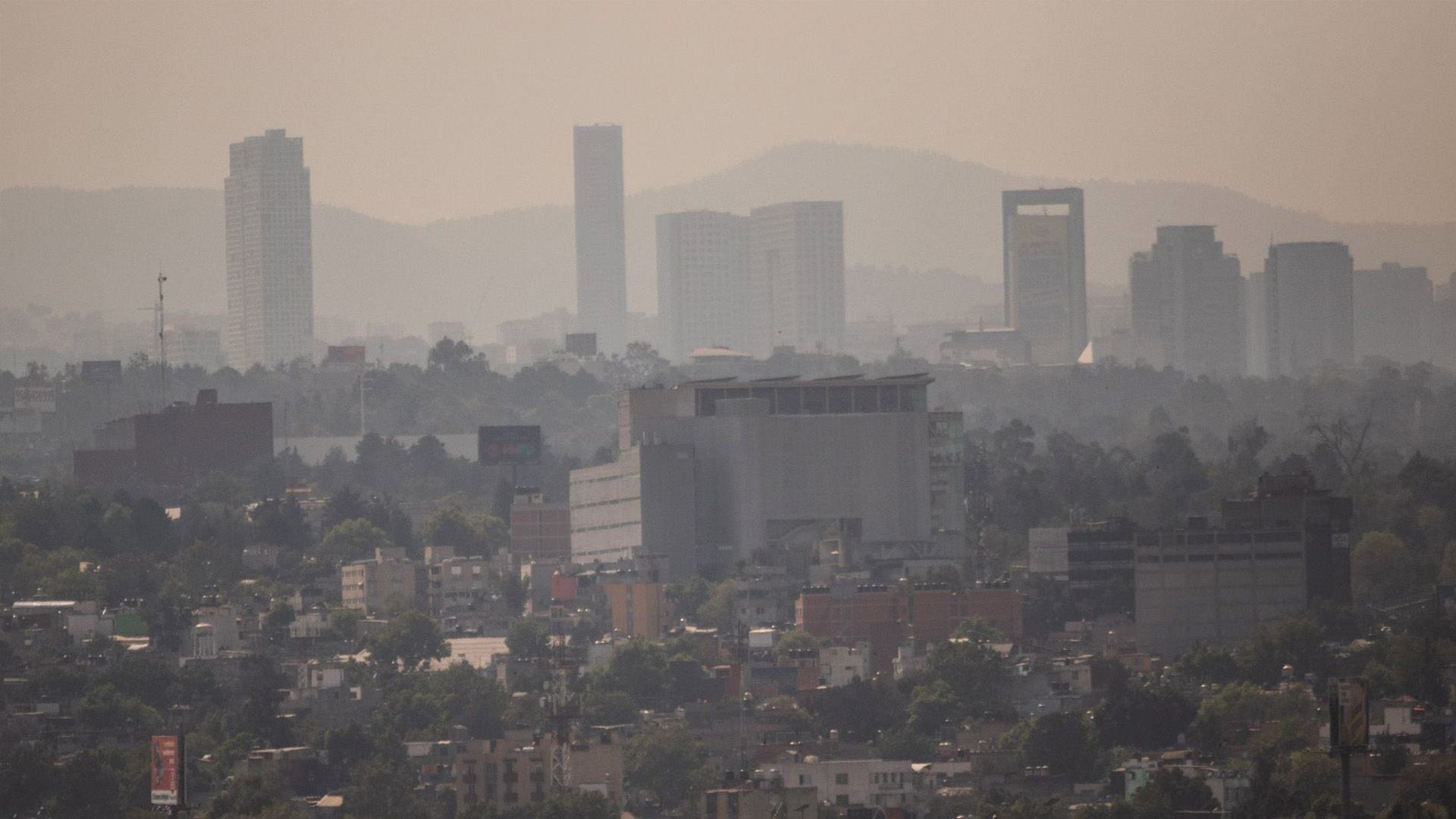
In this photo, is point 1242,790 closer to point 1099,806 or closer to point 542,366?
point 1099,806

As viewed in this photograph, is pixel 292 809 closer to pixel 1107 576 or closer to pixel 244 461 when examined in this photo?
pixel 1107 576

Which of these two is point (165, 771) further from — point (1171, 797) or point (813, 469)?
point (813, 469)

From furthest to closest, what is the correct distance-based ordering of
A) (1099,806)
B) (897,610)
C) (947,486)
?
1. (947,486)
2. (897,610)
3. (1099,806)

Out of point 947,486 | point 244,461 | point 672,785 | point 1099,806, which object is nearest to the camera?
point 1099,806

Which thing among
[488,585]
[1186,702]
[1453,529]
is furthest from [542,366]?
[1186,702]

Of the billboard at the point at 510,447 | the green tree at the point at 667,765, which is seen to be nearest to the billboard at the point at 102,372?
the billboard at the point at 510,447

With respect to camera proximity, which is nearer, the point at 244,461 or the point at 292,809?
the point at 292,809
